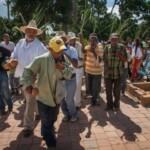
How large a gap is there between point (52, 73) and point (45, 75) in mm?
102

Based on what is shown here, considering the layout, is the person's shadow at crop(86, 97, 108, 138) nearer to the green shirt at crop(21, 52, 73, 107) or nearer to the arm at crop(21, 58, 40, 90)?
the green shirt at crop(21, 52, 73, 107)

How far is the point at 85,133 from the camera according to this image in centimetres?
525

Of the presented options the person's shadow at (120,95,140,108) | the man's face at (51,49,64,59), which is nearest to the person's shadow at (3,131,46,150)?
the man's face at (51,49,64,59)

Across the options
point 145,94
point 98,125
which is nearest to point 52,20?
point 145,94

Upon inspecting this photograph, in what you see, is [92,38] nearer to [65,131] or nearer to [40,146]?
[65,131]

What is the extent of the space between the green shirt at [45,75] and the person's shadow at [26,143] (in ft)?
3.16

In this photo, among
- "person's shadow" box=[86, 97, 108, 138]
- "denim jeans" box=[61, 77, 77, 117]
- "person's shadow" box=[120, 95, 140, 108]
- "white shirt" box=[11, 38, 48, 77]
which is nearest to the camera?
"white shirt" box=[11, 38, 48, 77]

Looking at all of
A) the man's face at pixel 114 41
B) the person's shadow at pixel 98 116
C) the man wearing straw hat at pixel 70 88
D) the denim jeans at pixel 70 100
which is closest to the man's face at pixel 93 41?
the man's face at pixel 114 41

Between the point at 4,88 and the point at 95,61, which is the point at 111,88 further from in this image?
the point at 4,88

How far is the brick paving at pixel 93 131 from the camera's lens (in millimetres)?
4754

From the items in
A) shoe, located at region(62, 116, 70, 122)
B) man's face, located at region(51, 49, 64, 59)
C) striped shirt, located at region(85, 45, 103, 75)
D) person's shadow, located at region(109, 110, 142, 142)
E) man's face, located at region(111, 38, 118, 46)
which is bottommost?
person's shadow, located at region(109, 110, 142, 142)

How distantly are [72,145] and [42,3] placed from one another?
17648 millimetres

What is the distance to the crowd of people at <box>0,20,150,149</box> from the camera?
409 cm

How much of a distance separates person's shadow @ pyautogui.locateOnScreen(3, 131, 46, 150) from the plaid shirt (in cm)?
224
